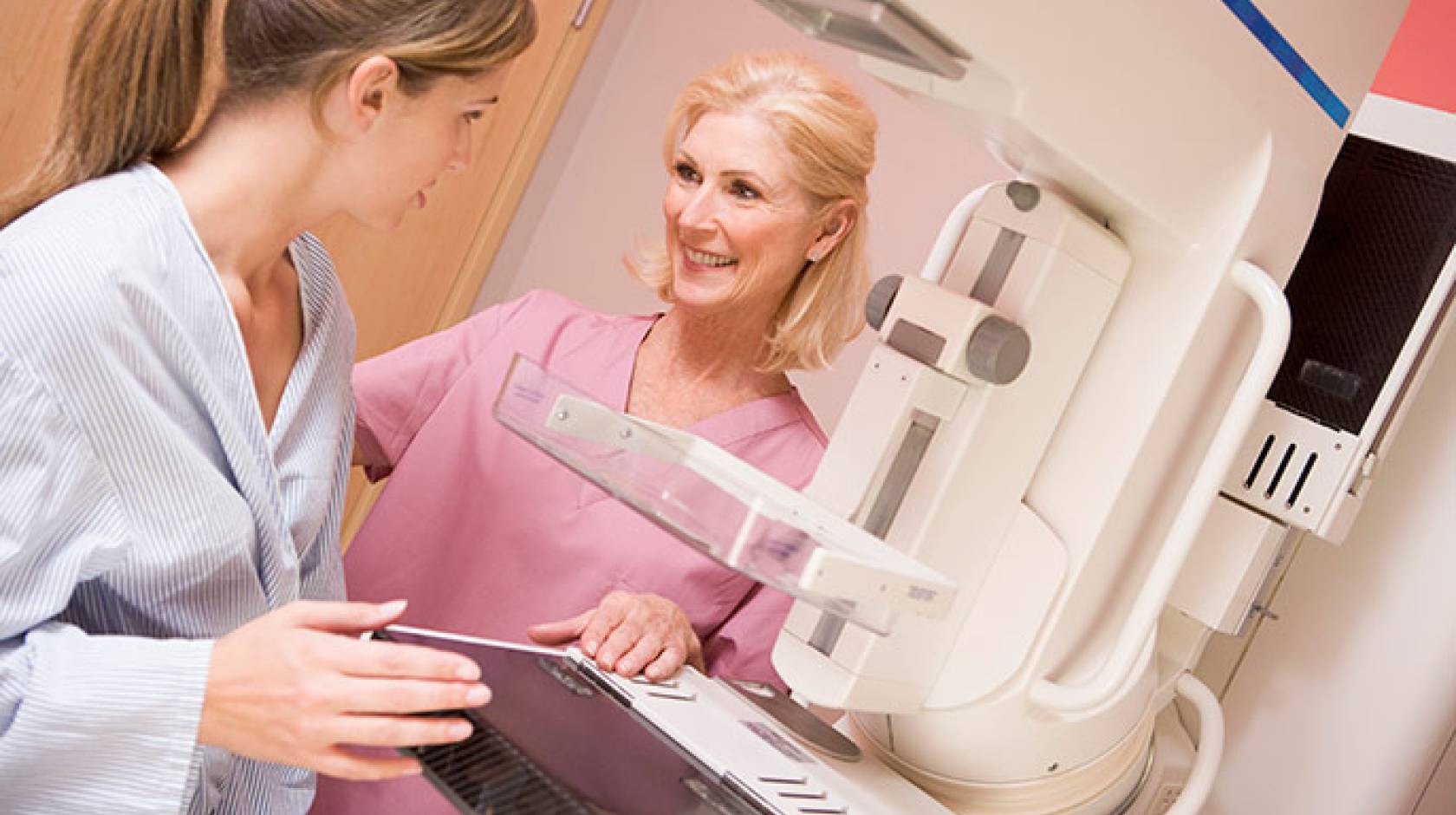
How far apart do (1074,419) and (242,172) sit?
71cm

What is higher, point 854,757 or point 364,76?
point 364,76

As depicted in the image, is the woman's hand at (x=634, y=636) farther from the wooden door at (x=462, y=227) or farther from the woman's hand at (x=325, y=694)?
the wooden door at (x=462, y=227)

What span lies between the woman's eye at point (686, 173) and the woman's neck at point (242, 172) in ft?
2.06

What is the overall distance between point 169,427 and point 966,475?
61 cm

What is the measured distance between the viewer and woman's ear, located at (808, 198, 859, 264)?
174cm

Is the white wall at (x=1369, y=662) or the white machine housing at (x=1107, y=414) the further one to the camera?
the white wall at (x=1369, y=662)

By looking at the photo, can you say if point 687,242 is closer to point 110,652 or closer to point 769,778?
point 769,778

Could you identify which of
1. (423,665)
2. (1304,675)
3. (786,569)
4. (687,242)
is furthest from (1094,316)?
(687,242)

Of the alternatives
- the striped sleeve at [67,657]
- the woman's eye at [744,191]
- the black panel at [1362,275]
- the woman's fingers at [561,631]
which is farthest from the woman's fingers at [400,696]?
the woman's eye at [744,191]

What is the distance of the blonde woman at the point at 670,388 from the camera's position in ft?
5.29

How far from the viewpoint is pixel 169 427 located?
3.48 ft

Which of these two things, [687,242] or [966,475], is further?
[687,242]

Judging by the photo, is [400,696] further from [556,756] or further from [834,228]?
[834,228]

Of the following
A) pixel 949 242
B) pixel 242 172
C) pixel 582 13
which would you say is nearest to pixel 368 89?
pixel 242 172
